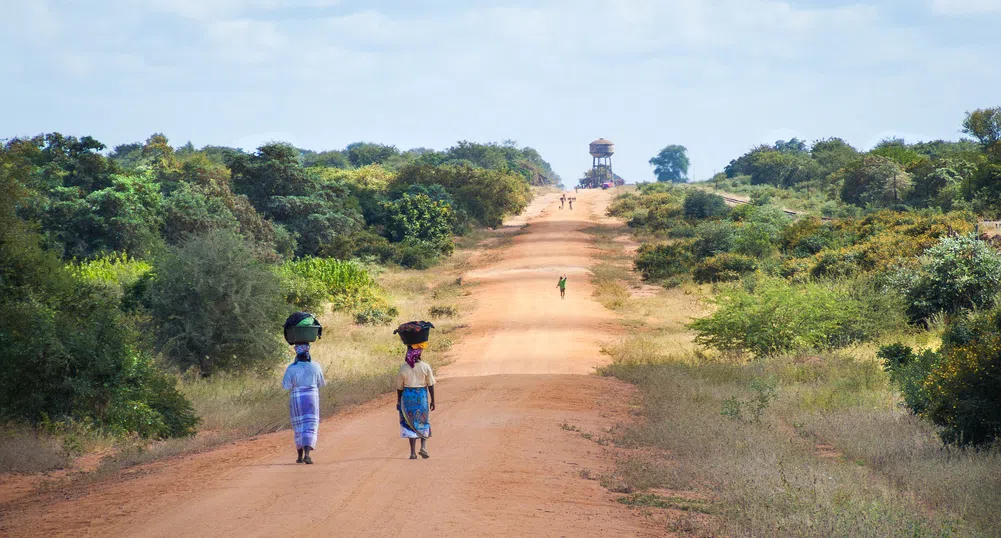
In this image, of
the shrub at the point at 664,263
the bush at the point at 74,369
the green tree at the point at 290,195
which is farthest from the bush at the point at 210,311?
the green tree at the point at 290,195

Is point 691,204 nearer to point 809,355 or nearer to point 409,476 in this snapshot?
point 809,355

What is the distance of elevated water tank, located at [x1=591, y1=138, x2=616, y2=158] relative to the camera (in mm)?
179750

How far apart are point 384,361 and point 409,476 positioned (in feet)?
41.3

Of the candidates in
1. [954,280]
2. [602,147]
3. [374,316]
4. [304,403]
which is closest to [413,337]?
[304,403]

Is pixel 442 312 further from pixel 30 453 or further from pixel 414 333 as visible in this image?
pixel 414 333

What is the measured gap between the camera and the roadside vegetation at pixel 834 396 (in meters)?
9.20

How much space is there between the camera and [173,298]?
21.9 m

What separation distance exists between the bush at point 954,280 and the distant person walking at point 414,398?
15.6 metres

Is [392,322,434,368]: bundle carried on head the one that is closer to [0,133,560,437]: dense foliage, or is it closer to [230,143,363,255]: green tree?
[0,133,560,437]: dense foliage

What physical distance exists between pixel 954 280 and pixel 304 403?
58.3 feet

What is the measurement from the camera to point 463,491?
9492 millimetres

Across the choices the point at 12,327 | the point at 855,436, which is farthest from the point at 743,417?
the point at 12,327

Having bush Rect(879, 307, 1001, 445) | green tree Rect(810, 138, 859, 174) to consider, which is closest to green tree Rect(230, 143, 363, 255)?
bush Rect(879, 307, 1001, 445)

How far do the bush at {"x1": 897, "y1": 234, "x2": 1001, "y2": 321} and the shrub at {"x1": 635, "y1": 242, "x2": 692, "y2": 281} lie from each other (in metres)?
15.5
